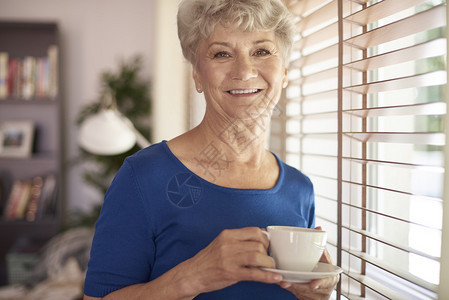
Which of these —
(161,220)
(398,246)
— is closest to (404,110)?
(398,246)

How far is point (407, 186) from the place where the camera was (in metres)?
0.99

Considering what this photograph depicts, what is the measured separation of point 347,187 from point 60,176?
3065 millimetres

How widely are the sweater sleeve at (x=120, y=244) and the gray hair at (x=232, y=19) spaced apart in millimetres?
378

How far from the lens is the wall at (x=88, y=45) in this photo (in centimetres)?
382

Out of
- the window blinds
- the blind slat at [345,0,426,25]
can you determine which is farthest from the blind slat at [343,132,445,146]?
the blind slat at [345,0,426,25]

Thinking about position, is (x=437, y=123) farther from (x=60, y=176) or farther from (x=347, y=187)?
(x=60, y=176)

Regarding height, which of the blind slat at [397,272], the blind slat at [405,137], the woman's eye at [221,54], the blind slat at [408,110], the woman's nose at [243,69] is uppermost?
the woman's eye at [221,54]

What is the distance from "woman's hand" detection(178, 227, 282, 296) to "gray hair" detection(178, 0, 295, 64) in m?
0.48

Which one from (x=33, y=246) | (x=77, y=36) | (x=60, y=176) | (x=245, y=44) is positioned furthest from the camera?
(x=77, y=36)

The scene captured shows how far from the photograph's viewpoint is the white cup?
72cm

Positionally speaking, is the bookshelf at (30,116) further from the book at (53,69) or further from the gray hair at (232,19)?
the gray hair at (232,19)

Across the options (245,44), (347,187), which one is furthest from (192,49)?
(347,187)

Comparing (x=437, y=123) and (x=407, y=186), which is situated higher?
(x=437, y=123)

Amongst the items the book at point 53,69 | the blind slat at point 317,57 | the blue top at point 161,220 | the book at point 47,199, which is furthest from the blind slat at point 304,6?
the book at point 47,199
